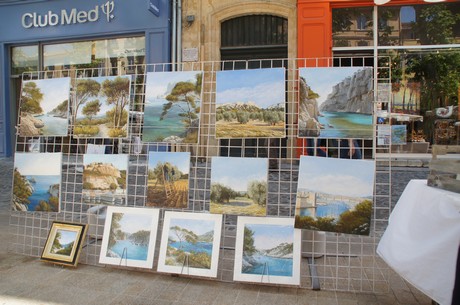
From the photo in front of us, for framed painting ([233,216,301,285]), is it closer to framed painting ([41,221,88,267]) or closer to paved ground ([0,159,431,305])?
paved ground ([0,159,431,305])

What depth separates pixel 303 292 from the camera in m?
3.17

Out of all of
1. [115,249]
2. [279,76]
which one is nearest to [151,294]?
[115,249]

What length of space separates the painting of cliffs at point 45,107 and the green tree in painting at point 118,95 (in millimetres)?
495

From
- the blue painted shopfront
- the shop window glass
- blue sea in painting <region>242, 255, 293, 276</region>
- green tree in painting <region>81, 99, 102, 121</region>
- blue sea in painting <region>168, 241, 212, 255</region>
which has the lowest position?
blue sea in painting <region>242, 255, 293, 276</region>

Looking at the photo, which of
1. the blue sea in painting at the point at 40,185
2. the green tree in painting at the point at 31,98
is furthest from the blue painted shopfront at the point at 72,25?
the blue sea in painting at the point at 40,185

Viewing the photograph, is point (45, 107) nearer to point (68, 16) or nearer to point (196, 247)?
point (196, 247)

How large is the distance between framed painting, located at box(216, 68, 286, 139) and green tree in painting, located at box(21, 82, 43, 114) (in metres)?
2.04

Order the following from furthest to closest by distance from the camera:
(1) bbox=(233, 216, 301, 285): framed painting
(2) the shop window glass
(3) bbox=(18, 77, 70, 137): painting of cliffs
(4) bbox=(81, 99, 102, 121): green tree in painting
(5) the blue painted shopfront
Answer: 1. (2) the shop window glass
2. (5) the blue painted shopfront
3. (3) bbox=(18, 77, 70, 137): painting of cliffs
4. (4) bbox=(81, 99, 102, 121): green tree in painting
5. (1) bbox=(233, 216, 301, 285): framed painting

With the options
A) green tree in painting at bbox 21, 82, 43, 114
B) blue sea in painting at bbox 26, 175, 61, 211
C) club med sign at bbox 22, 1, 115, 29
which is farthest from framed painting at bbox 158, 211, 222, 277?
club med sign at bbox 22, 1, 115, 29

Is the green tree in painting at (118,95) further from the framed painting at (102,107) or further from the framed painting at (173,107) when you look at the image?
the framed painting at (173,107)

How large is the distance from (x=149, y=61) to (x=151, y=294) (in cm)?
693

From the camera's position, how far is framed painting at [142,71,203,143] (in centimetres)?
339

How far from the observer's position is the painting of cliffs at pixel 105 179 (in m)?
3.60

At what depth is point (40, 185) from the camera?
3875 mm
